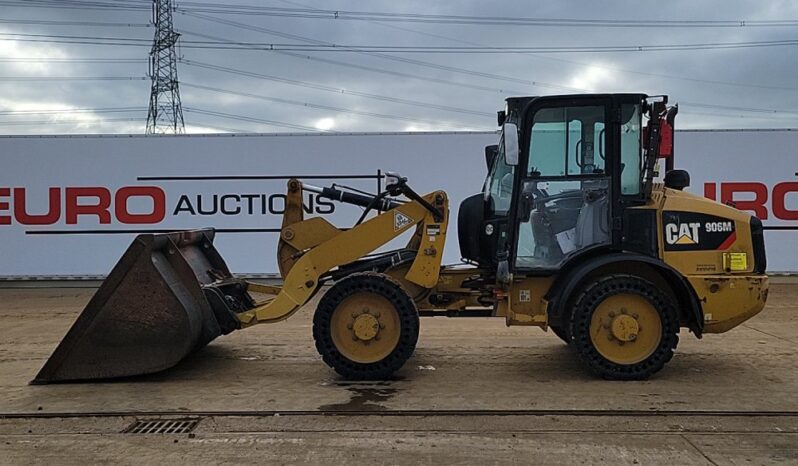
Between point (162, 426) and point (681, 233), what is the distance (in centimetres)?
457

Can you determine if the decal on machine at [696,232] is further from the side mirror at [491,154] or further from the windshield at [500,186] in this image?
the side mirror at [491,154]

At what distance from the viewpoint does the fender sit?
19.4 feet

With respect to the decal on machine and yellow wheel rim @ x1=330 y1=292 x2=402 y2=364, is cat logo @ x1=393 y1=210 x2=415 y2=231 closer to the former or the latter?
yellow wheel rim @ x1=330 y1=292 x2=402 y2=364

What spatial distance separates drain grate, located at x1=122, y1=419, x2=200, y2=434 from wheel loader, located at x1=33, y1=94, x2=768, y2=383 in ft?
3.70

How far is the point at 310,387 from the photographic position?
5.94m

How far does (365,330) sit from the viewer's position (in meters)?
6.09

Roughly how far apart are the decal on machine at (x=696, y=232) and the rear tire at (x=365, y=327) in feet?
7.78

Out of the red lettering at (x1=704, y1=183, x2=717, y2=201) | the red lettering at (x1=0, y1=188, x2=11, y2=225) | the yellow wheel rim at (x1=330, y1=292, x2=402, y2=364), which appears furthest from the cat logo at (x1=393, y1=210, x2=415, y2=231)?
the red lettering at (x1=0, y1=188, x2=11, y2=225)

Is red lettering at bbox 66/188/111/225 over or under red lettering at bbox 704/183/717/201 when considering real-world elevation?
under

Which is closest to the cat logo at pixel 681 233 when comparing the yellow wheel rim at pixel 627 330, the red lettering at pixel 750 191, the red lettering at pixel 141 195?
the yellow wheel rim at pixel 627 330

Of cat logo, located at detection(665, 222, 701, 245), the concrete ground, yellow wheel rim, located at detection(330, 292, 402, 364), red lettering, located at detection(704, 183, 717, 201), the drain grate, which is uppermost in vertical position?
red lettering, located at detection(704, 183, 717, 201)

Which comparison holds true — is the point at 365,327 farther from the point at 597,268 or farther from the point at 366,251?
the point at 597,268

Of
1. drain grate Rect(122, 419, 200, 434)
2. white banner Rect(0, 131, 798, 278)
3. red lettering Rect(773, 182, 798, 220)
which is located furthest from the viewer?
white banner Rect(0, 131, 798, 278)

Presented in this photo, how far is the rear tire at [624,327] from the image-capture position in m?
5.93
